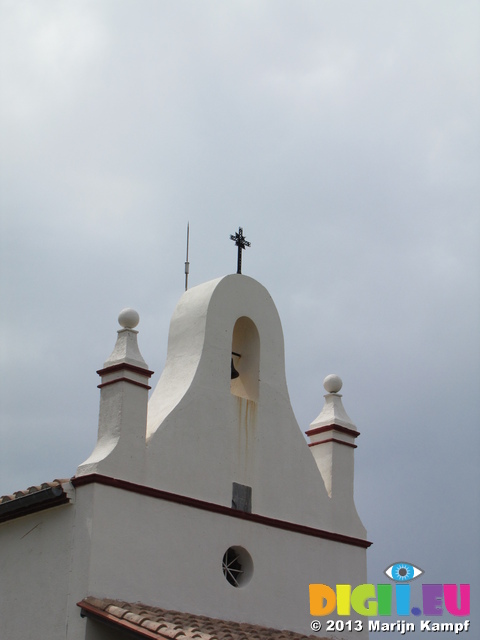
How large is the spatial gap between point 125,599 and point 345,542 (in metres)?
4.15

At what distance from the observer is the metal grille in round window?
13.4m

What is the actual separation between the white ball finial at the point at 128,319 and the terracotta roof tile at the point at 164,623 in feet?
11.4

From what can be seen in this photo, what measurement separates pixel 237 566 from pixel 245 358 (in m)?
3.04

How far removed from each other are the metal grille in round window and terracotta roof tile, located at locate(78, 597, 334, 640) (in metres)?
0.71

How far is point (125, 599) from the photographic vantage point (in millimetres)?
11961

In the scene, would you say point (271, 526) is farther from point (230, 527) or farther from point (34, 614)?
point (34, 614)

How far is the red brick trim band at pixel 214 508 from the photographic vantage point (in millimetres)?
12180

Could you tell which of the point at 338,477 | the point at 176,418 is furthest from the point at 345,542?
the point at 176,418

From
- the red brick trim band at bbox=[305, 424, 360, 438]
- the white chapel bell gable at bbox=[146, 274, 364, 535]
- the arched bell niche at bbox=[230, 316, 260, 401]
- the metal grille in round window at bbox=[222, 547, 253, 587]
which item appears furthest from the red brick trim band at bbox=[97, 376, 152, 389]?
the red brick trim band at bbox=[305, 424, 360, 438]

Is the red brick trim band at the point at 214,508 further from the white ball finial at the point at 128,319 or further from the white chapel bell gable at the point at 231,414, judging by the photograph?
the white ball finial at the point at 128,319

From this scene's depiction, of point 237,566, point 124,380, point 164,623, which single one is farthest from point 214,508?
point 164,623

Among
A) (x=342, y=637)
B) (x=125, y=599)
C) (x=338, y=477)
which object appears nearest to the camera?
(x=125, y=599)

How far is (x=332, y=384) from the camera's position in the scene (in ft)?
51.6

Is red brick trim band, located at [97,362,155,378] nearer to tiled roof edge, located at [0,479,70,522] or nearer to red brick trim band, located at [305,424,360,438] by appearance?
tiled roof edge, located at [0,479,70,522]
